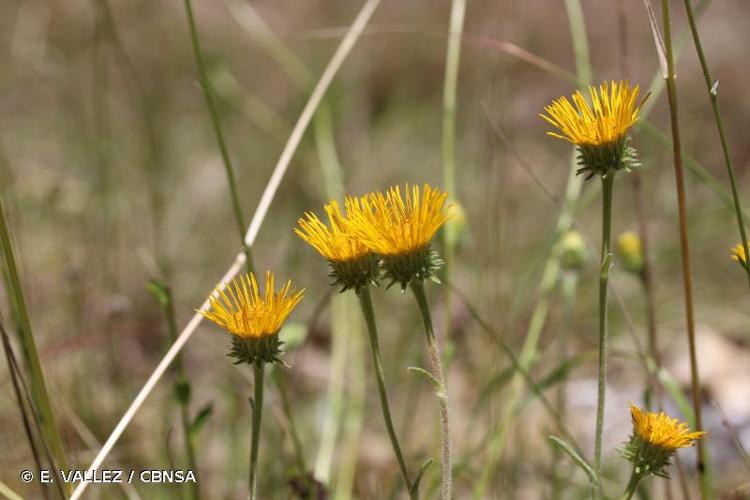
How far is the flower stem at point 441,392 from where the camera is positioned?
0.72 metres

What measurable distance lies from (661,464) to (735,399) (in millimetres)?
1223

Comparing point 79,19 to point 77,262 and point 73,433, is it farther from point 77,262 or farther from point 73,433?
point 73,433

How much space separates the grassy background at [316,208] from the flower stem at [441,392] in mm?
366

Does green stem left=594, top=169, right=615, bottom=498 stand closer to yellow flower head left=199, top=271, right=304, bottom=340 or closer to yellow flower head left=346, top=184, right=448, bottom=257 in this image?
yellow flower head left=346, top=184, right=448, bottom=257

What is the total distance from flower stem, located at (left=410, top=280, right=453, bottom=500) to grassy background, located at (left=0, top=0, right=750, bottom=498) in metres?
0.37

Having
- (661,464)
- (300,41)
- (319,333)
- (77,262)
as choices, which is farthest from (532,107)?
(661,464)

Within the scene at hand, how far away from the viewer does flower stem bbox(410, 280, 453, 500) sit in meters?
0.72

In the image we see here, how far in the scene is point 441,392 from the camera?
28.7 inches

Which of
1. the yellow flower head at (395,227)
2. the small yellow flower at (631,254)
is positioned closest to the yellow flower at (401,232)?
the yellow flower head at (395,227)

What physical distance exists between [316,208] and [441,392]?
74.4 inches

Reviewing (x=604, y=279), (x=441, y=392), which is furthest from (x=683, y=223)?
(x=441, y=392)

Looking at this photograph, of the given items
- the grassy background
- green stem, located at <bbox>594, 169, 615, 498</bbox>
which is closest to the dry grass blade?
the grassy background

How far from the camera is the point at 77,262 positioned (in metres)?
2.25

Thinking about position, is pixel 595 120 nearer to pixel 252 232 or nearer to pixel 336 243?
pixel 336 243
